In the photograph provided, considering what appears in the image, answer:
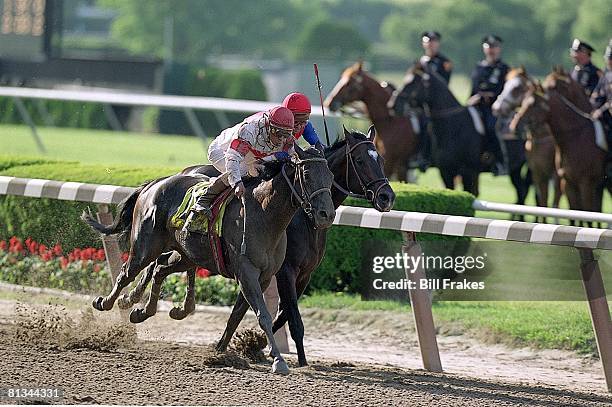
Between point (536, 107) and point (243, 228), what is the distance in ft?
22.4

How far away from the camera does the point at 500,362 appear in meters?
7.17

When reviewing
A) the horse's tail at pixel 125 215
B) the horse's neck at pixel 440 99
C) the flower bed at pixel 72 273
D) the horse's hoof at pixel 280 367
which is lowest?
the flower bed at pixel 72 273

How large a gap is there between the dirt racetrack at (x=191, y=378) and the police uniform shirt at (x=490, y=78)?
25.5 ft

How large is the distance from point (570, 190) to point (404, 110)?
2096mm

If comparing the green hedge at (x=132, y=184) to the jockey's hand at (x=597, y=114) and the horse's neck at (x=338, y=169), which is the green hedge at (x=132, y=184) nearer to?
the horse's neck at (x=338, y=169)

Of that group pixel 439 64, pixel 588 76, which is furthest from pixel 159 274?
pixel 439 64

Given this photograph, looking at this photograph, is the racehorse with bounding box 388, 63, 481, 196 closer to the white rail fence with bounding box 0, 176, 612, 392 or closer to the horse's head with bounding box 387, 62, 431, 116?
the horse's head with bounding box 387, 62, 431, 116

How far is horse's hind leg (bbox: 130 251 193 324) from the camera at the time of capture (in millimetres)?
6844

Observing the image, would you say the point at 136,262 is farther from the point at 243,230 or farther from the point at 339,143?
the point at 339,143

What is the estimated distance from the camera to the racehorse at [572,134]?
12.3 metres

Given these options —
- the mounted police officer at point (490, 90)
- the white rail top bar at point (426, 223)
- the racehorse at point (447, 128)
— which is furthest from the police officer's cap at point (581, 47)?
the white rail top bar at point (426, 223)

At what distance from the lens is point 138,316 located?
6.86m

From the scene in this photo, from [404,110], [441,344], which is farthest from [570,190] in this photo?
[441,344]

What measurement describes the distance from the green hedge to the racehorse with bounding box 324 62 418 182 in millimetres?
4429
